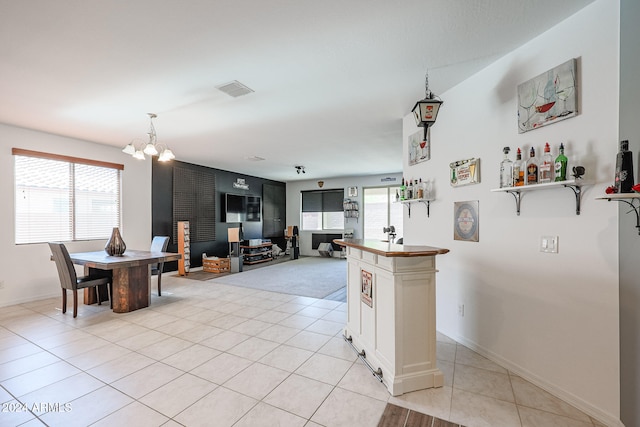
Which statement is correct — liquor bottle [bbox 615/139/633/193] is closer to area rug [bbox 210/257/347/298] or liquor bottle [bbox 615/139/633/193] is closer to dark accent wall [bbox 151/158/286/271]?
area rug [bbox 210/257/347/298]

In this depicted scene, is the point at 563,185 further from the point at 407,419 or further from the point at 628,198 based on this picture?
the point at 407,419

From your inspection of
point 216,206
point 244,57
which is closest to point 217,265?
point 216,206

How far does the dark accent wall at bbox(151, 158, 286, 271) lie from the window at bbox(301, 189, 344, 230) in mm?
1260

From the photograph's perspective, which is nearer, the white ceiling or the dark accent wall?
the white ceiling

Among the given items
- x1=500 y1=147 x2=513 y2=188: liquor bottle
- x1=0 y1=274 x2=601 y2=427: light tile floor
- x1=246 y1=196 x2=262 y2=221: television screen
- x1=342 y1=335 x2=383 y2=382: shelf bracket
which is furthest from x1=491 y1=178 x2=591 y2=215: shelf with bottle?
x1=246 y1=196 x2=262 y2=221: television screen

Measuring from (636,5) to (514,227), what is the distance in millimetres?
1539

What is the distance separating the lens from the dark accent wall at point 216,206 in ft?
20.7

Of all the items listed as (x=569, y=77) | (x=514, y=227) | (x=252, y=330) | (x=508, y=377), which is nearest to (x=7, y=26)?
(x=252, y=330)

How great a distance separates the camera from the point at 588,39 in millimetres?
1898

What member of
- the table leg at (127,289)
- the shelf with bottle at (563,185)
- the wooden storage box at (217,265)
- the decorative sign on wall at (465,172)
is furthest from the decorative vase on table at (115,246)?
the shelf with bottle at (563,185)

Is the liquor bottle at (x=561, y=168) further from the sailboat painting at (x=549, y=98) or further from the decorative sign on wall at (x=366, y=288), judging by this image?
the decorative sign on wall at (x=366, y=288)

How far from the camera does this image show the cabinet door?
9.77 meters

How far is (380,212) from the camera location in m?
8.97

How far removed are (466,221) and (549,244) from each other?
2.59 ft
